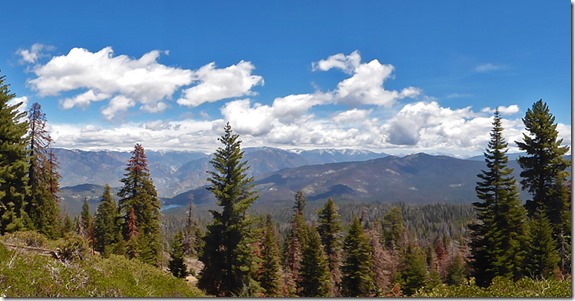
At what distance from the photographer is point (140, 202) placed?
41562mm

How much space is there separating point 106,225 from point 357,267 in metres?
30.7

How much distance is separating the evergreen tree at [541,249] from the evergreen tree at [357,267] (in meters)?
15.5

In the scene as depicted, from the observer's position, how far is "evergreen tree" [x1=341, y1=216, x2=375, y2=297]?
38250 mm

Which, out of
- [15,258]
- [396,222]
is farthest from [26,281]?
[396,222]

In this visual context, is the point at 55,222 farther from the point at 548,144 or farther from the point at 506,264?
the point at 548,144

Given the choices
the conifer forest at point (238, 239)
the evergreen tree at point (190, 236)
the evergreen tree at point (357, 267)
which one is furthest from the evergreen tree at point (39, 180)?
the evergreen tree at point (190, 236)

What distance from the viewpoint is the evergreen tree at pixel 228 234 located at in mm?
27188

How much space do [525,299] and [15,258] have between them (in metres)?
15.3

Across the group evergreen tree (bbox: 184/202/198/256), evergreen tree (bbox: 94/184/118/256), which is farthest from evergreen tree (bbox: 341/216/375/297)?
evergreen tree (bbox: 184/202/198/256)

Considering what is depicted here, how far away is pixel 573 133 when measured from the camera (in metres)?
12.3

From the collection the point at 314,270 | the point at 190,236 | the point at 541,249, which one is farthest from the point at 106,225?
the point at 541,249

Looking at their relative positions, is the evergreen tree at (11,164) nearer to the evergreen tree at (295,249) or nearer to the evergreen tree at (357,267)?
the evergreen tree at (357,267)

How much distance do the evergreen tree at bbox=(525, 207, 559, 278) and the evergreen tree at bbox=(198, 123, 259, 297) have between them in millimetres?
19807

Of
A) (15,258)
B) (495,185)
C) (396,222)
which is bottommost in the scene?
(396,222)
